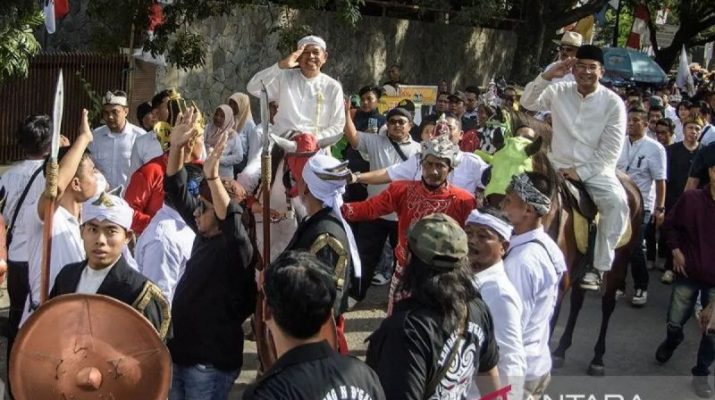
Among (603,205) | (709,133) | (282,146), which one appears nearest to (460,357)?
(282,146)

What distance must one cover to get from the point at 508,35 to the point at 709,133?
14.2 metres

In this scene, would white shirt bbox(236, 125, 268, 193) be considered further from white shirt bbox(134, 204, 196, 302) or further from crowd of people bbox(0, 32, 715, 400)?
white shirt bbox(134, 204, 196, 302)

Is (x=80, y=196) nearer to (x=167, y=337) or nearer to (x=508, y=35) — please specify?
(x=167, y=337)

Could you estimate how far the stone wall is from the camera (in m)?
15.9

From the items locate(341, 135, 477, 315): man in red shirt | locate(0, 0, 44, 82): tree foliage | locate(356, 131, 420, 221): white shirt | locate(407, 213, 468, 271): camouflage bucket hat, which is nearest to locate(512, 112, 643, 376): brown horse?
locate(341, 135, 477, 315): man in red shirt

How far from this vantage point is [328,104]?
8758 mm

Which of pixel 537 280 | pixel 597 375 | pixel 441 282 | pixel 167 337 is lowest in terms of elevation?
pixel 597 375

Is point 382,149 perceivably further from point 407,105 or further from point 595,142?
point 407,105

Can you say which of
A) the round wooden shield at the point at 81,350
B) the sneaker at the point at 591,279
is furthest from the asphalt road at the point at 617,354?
the round wooden shield at the point at 81,350

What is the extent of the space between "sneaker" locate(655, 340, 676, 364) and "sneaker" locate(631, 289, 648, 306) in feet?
5.87

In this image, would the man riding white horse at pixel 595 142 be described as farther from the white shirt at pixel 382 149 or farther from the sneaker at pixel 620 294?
the sneaker at pixel 620 294

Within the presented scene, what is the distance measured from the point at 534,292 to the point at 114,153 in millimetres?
5186

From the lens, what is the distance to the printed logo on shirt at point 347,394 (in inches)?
119

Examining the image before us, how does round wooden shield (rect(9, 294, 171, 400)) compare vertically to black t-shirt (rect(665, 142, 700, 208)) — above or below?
above
